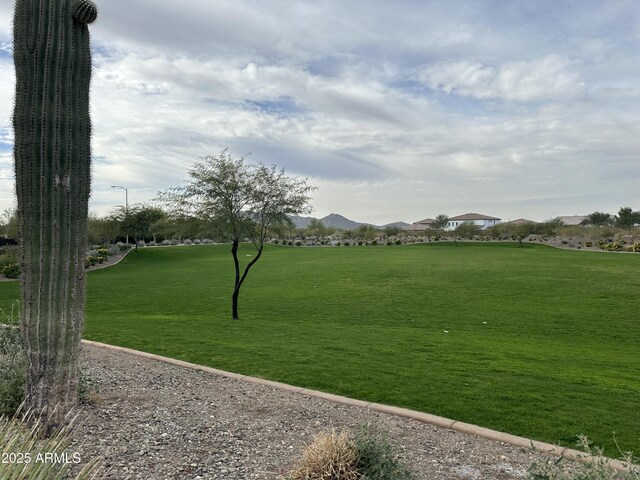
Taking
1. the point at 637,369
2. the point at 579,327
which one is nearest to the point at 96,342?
the point at 637,369

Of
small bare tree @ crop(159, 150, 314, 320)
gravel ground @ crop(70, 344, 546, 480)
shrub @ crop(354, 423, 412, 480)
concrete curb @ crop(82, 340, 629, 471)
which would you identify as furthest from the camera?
small bare tree @ crop(159, 150, 314, 320)

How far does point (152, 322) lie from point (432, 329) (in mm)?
9109

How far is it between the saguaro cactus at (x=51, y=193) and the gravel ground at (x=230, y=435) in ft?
2.54

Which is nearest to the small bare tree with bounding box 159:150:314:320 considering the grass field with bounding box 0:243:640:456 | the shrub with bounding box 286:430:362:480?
the grass field with bounding box 0:243:640:456

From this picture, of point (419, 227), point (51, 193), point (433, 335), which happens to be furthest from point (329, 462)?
point (419, 227)

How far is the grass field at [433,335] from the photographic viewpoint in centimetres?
634

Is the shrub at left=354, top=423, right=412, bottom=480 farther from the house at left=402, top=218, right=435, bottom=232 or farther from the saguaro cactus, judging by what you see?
the house at left=402, top=218, right=435, bottom=232

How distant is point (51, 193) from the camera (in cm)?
448

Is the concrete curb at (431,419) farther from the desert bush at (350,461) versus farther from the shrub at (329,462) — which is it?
the shrub at (329,462)

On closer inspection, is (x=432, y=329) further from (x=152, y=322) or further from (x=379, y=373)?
(x=152, y=322)

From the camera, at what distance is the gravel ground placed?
13.0 feet

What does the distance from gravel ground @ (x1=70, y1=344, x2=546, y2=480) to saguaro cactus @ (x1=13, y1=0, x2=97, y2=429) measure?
775 millimetres

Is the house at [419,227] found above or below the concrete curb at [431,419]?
above

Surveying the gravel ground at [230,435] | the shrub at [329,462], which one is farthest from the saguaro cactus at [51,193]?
the shrub at [329,462]
